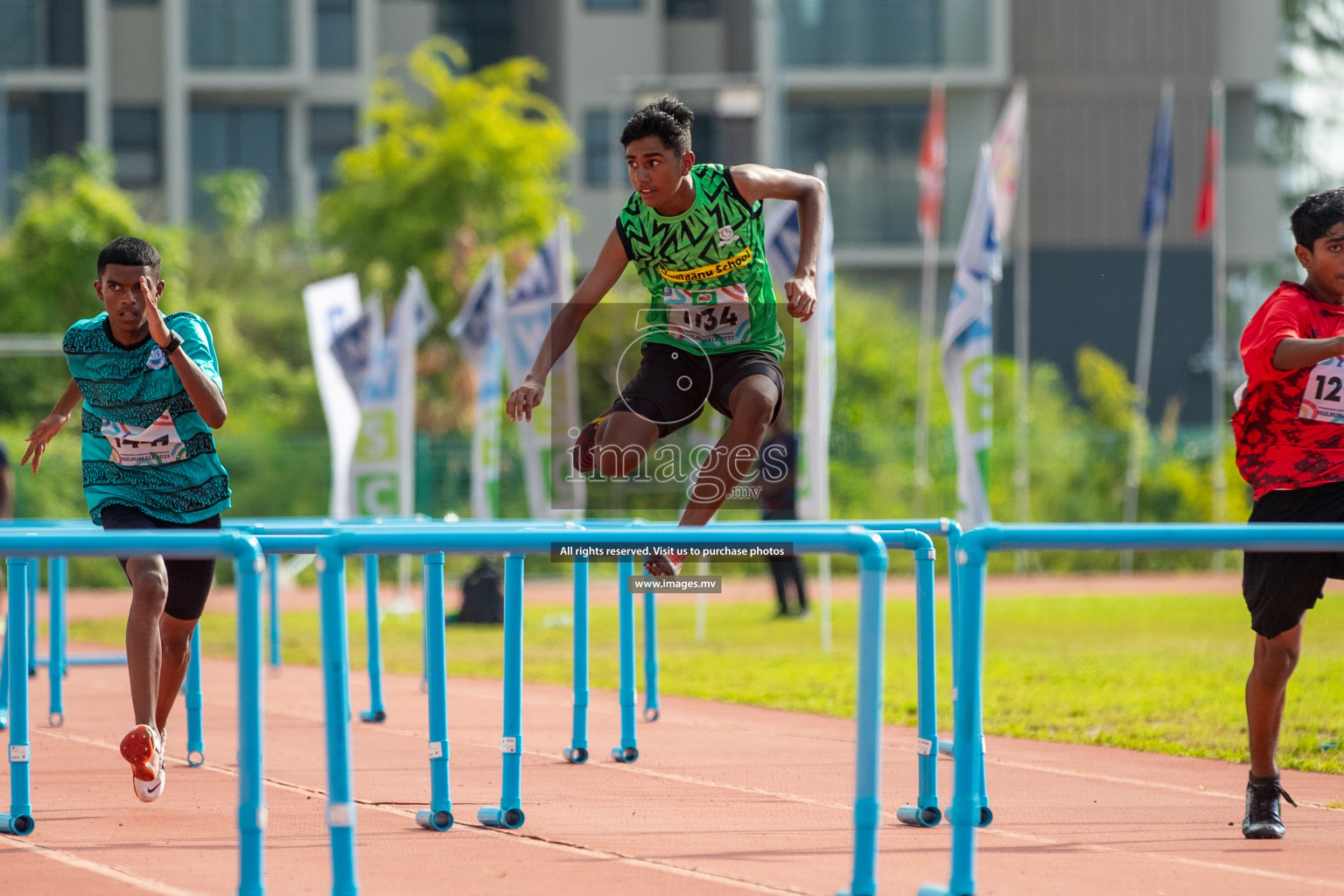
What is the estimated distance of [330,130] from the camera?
114 ft

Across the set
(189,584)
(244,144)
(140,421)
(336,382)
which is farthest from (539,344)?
(244,144)

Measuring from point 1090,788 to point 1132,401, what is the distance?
23.3 metres

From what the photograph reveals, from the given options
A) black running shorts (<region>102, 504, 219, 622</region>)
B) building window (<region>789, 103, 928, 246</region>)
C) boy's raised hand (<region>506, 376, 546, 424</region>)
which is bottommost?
black running shorts (<region>102, 504, 219, 622</region>)

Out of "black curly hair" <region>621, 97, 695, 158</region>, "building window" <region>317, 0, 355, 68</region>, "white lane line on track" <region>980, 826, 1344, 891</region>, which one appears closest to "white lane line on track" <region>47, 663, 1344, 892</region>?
"white lane line on track" <region>980, 826, 1344, 891</region>

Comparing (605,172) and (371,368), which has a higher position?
(605,172)

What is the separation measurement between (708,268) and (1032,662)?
271 inches

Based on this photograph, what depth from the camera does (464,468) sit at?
21812mm

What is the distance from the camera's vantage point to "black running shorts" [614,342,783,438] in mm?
5844

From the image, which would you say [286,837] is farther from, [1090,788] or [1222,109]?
[1222,109]

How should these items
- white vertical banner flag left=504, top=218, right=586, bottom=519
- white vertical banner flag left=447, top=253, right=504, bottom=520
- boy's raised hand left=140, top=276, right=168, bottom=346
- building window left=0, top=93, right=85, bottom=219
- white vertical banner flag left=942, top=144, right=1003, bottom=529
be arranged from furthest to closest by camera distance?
building window left=0, top=93, right=85, bottom=219
white vertical banner flag left=447, top=253, right=504, bottom=520
white vertical banner flag left=504, top=218, right=586, bottom=519
white vertical banner flag left=942, top=144, right=1003, bottom=529
boy's raised hand left=140, top=276, right=168, bottom=346

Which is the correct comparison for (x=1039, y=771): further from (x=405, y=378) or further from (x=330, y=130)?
(x=330, y=130)

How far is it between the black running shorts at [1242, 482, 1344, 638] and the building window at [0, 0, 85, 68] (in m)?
32.3

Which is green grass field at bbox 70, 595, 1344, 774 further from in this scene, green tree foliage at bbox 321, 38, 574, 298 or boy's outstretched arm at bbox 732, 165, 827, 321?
green tree foliage at bbox 321, 38, 574, 298

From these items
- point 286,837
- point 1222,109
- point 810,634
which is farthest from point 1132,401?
point 286,837
